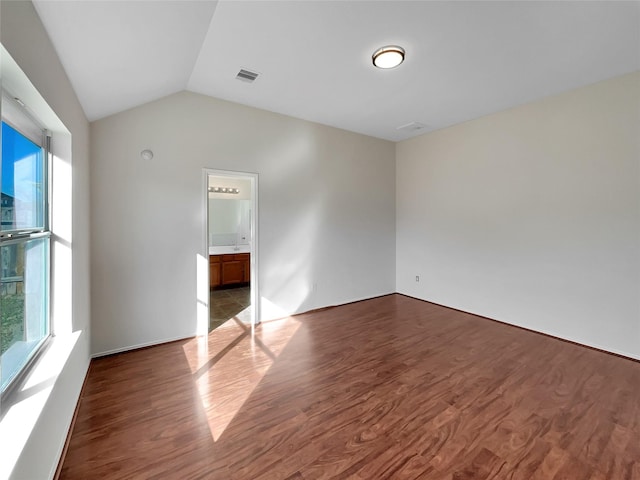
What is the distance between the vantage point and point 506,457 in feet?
5.55

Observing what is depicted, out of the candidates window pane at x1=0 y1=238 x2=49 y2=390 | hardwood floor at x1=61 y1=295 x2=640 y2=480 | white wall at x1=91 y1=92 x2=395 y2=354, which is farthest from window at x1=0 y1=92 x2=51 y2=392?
white wall at x1=91 y1=92 x2=395 y2=354

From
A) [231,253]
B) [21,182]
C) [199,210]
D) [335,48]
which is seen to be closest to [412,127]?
[335,48]

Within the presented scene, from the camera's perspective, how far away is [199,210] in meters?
3.43

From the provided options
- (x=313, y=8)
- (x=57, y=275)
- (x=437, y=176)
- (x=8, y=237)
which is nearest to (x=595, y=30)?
(x=313, y=8)

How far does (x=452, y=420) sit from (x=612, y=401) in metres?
1.38

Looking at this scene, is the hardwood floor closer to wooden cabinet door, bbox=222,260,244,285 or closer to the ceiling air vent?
wooden cabinet door, bbox=222,260,244,285

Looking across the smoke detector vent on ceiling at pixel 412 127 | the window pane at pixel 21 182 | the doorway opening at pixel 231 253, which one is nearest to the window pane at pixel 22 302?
the window pane at pixel 21 182

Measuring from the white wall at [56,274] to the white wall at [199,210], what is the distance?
37cm

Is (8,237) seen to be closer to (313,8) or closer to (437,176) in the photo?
(313,8)

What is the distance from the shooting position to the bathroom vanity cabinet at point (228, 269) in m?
5.54

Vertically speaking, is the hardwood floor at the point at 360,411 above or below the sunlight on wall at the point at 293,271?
below

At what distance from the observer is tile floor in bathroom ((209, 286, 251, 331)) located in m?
4.08

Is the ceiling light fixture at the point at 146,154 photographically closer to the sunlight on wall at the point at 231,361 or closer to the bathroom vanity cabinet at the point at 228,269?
the sunlight on wall at the point at 231,361

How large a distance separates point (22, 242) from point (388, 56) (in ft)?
9.74
